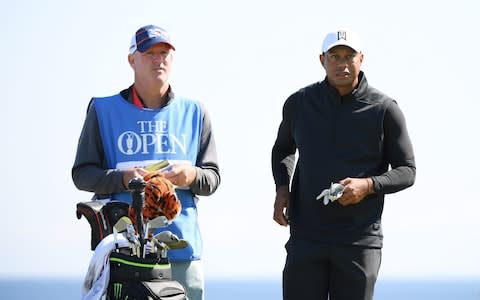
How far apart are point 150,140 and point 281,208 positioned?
821 millimetres

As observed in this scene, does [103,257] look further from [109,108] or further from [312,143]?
[312,143]

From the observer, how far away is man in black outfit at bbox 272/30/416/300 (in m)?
6.08

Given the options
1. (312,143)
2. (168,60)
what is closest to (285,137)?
(312,143)

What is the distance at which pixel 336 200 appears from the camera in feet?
19.9

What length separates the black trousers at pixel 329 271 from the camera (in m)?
6.08

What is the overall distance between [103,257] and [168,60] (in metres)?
1.28

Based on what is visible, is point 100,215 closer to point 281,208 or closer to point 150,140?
point 150,140

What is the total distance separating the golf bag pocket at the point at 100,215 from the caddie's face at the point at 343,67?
1.40 metres

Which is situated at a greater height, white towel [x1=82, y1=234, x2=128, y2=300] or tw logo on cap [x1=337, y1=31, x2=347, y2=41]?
tw logo on cap [x1=337, y1=31, x2=347, y2=41]

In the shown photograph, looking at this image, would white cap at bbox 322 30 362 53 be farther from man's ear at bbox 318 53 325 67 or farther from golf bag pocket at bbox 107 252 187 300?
golf bag pocket at bbox 107 252 187 300

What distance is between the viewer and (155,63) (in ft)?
19.6

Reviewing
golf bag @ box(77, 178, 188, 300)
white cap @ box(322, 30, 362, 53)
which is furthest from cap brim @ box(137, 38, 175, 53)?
golf bag @ box(77, 178, 188, 300)

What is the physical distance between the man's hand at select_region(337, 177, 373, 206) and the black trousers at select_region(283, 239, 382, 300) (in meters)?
0.28

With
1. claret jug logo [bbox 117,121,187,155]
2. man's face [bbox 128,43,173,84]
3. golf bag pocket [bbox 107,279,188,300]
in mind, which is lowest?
golf bag pocket [bbox 107,279,188,300]
